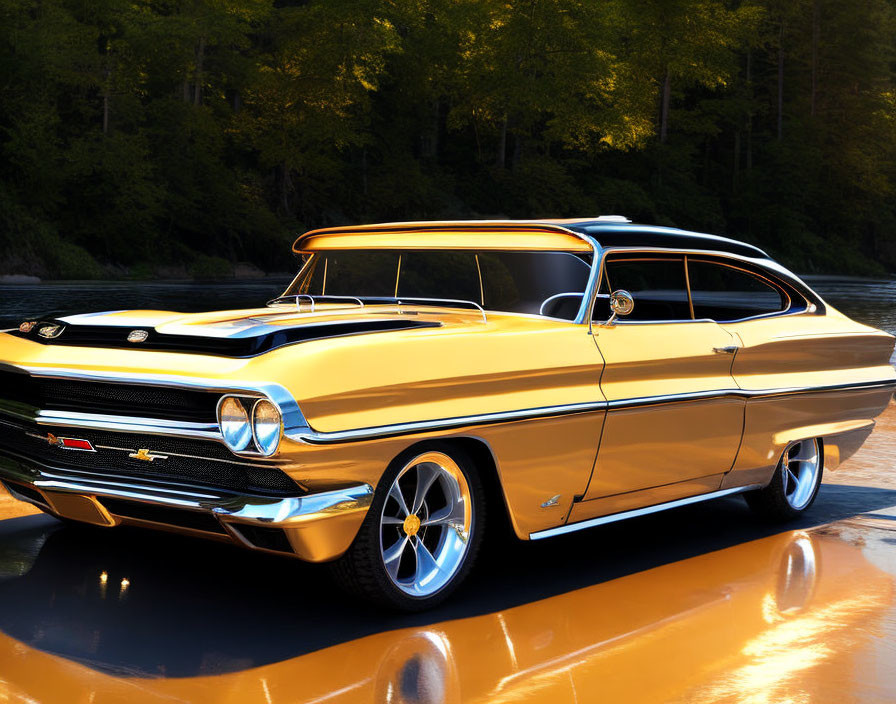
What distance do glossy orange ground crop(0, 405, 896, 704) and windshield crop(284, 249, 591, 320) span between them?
1.21m

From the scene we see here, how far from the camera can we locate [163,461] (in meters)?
4.34

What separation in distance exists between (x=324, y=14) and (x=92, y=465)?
45.2 m

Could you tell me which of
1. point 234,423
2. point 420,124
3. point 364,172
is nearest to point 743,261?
point 234,423

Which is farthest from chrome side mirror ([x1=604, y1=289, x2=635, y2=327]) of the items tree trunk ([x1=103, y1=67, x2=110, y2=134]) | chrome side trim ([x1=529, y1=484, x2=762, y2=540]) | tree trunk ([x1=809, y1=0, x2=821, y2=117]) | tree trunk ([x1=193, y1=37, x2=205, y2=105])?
tree trunk ([x1=809, y1=0, x2=821, y2=117])

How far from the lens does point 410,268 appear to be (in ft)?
19.1

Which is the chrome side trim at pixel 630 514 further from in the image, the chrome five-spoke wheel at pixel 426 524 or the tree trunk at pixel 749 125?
the tree trunk at pixel 749 125

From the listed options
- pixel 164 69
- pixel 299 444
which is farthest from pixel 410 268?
pixel 164 69

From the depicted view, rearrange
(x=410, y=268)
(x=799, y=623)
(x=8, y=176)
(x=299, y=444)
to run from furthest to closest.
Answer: (x=8, y=176)
(x=410, y=268)
(x=799, y=623)
(x=299, y=444)

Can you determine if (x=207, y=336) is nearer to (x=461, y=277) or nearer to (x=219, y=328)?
(x=219, y=328)

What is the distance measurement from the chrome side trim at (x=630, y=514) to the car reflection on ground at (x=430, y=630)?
0.82 ft

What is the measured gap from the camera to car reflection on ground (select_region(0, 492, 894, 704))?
3.79 m

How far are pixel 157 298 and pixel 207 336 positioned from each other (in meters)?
26.9

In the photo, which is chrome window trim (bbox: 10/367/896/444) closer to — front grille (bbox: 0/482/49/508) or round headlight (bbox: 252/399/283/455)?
round headlight (bbox: 252/399/283/455)

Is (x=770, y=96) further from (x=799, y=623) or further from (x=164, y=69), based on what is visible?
(x=799, y=623)
